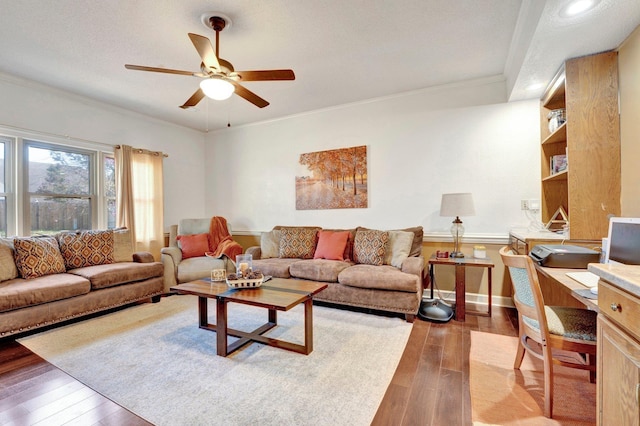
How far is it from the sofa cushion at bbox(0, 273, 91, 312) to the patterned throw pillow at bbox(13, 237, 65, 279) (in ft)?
0.29

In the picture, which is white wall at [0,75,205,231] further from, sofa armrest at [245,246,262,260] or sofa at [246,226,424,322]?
sofa at [246,226,424,322]

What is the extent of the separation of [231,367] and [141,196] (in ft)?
10.9

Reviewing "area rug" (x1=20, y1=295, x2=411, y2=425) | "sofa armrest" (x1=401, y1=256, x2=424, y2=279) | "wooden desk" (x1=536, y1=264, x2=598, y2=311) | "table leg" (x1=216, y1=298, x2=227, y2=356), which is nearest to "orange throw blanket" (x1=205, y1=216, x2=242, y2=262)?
"area rug" (x1=20, y1=295, x2=411, y2=425)

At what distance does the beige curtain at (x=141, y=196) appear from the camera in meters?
4.02

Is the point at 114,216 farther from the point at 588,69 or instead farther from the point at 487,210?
the point at 588,69

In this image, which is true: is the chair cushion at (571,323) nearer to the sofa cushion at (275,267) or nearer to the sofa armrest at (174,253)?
the sofa cushion at (275,267)

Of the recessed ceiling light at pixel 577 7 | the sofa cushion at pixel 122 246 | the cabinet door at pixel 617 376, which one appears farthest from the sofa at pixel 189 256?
the recessed ceiling light at pixel 577 7

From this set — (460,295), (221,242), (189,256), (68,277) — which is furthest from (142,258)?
(460,295)

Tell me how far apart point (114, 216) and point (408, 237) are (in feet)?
13.6

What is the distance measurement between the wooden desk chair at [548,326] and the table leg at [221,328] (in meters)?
1.98

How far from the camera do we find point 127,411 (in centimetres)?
157

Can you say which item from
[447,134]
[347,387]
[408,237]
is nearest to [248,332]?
[347,387]

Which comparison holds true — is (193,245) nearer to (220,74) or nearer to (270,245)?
(270,245)

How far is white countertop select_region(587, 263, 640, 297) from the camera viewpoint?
2.82 ft
